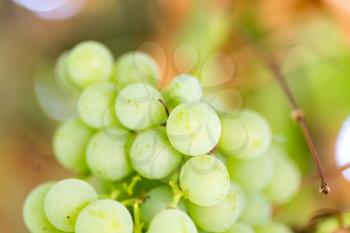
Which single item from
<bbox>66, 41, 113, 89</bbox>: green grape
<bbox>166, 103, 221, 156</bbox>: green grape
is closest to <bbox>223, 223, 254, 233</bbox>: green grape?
<bbox>166, 103, 221, 156</bbox>: green grape

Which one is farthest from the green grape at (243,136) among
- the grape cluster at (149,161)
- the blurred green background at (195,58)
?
the blurred green background at (195,58)

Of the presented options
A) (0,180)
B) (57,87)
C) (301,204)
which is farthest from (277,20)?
(0,180)

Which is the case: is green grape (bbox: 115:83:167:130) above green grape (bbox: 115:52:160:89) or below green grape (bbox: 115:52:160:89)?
below

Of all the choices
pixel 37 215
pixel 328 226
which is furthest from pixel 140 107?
pixel 328 226

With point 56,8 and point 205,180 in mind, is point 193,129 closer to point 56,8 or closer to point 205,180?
point 205,180

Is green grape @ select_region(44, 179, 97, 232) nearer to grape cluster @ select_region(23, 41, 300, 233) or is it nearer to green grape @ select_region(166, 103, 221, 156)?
grape cluster @ select_region(23, 41, 300, 233)

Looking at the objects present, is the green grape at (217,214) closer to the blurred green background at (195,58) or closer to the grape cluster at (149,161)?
the grape cluster at (149,161)
